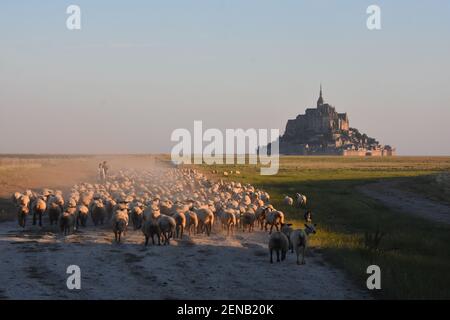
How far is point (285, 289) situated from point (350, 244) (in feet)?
24.6

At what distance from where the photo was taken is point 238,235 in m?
22.9

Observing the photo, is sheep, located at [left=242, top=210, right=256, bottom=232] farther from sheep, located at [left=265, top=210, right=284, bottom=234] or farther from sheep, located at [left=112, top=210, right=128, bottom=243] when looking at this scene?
sheep, located at [left=112, top=210, right=128, bottom=243]

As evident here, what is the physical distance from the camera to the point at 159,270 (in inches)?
611

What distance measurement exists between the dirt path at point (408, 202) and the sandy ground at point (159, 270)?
19.8 meters

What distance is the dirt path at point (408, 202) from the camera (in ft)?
121

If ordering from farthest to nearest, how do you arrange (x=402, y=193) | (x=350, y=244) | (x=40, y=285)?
(x=402, y=193)
(x=350, y=244)
(x=40, y=285)

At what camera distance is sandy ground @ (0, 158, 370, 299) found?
13.2 meters

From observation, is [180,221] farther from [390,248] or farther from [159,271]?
[390,248]

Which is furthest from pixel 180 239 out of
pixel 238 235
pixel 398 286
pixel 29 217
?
pixel 29 217

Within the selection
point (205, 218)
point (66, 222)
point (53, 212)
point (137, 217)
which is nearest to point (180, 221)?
point (205, 218)

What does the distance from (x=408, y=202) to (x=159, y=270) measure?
3559 cm

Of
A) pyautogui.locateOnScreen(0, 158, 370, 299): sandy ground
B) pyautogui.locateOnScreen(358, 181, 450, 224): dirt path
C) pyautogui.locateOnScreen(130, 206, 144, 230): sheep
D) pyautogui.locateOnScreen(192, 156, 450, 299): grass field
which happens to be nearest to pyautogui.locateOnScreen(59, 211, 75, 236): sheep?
pyautogui.locateOnScreen(0, 158, 370, 299): sandy ground

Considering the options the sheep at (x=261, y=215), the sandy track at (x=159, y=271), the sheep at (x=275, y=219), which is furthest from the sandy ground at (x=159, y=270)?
the sheep at (x=261, y=215)

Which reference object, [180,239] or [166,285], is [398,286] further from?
[180,239]
